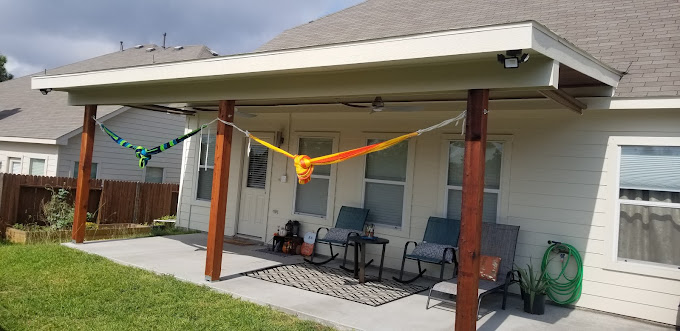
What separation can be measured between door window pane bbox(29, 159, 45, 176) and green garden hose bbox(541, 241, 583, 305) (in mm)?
12212

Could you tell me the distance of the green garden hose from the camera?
564 centimetres

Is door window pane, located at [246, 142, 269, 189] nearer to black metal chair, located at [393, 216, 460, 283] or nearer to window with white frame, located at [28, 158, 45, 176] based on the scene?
black metal chair, located at [393, 216, 460, 283]

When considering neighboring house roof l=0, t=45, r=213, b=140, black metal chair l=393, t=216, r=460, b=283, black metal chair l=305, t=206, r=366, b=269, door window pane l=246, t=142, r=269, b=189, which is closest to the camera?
black metal chair l=393, t=216, r=460, b=283

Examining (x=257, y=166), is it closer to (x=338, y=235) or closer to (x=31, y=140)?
(x=338, y=235)

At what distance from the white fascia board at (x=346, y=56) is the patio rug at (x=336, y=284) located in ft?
8.30

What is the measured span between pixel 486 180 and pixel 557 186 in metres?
0.91

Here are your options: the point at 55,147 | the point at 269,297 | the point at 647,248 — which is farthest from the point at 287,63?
the point at 55,147

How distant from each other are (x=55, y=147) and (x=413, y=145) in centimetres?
953

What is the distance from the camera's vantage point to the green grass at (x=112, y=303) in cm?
427

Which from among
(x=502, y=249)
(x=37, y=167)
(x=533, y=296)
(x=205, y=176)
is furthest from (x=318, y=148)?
(x=37, y=167)

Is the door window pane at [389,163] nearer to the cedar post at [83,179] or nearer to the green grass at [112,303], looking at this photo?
the green grass at [112,303]

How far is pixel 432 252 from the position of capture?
605 cm

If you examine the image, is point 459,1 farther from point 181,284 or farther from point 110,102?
point 181,284

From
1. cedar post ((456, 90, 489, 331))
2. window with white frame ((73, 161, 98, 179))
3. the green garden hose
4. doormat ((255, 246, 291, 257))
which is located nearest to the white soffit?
cedar post ((456, 90, 489, 331))
